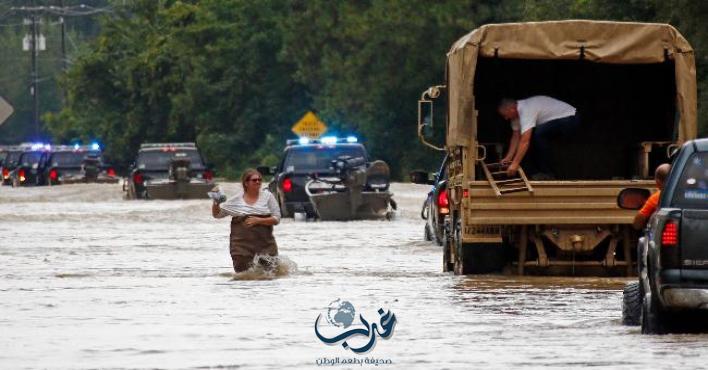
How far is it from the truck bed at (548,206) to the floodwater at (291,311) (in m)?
0.61

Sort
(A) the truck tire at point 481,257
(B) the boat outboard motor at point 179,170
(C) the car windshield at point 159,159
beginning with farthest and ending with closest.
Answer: (C) the car windshield at point 159,159 → (B) the boat outboard motor at point 179,170 → (A) the truck tire at point 481,257

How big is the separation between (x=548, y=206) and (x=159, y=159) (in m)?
34.7

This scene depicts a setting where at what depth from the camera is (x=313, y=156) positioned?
40844 mm

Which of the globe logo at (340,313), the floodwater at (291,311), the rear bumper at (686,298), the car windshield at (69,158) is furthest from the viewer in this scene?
the car windshield at (69,158)

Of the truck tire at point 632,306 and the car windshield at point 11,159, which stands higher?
the truck tire at point 632,306

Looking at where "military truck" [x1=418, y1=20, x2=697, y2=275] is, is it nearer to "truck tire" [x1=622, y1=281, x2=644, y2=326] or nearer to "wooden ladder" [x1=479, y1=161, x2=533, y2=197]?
"wooden ladder" [x1=479, y1=161, x2=533, y2=197]

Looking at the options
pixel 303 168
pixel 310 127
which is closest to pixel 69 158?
pixel 310 127

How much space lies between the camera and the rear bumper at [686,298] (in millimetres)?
13680

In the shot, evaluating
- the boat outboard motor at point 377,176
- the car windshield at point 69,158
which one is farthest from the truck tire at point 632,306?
the car windshield at point 69,158

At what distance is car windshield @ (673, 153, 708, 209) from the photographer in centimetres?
1380

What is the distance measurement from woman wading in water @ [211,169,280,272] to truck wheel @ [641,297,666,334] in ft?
27.9

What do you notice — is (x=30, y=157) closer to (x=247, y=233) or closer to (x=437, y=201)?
(x=437, y=201)

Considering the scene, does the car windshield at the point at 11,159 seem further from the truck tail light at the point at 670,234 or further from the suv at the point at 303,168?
the truck tail light at the point at 670,234

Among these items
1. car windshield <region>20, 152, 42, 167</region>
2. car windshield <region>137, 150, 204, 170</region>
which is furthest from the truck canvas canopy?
car windshield <region>20, 152, 42, 167</region>
